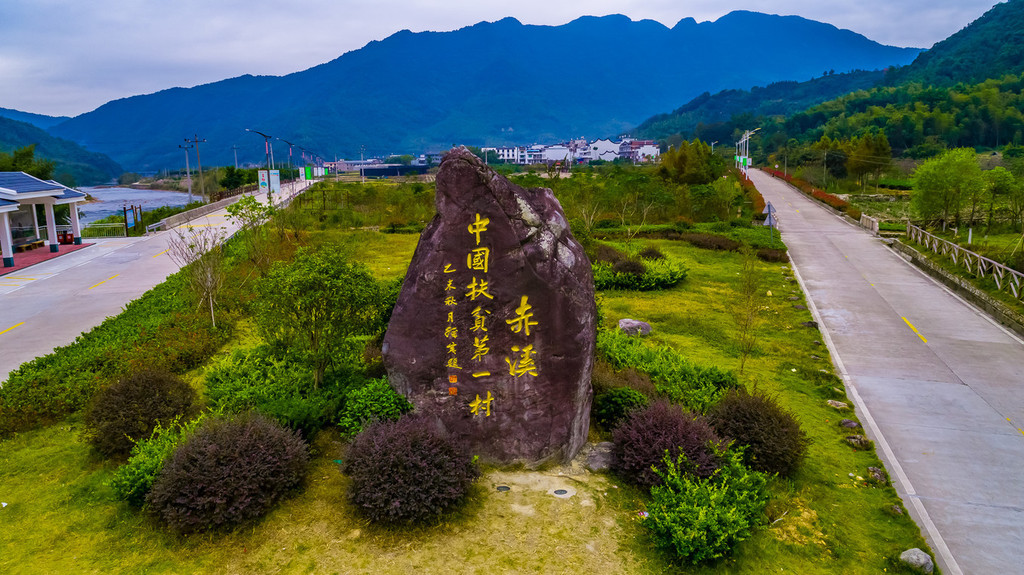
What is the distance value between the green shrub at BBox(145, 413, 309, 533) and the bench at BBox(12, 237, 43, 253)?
23108 mm

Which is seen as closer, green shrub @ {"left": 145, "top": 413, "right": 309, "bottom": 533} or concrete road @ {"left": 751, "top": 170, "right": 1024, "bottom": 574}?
green shrub @ {"left": 145, "top": 413, "right": 309, "bottom": 533}

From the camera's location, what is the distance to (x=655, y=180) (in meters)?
38.4

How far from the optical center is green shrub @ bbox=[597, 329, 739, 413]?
29.2 ft

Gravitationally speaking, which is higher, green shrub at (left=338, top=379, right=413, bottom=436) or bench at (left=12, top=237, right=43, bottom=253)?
bench at (left=12, top=237, right=43, bottom=253)

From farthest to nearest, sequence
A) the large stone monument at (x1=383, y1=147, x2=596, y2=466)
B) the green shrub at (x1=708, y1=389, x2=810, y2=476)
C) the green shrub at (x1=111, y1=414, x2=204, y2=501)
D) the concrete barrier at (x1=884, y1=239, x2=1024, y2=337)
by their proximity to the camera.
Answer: the concrete barrier at (x1=884, y1=239, x2=1024, y2=337) < the green shrub at (x1=708, y1=389, x2=810, y2=476) < the large stone monument at (x1=383, y1=147, x2=596, y2=466) < the green shrub at (x1=111, y1=414, x2=204, y2=501)

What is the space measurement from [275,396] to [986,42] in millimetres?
119054

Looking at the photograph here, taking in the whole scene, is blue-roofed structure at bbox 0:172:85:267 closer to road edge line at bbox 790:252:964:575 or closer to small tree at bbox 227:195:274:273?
small tree at bbox 227:195:274:273

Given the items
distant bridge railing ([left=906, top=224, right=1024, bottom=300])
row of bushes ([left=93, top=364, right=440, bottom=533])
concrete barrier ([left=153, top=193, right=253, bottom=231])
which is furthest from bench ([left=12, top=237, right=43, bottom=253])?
distant bridge railing ([left=906, top=224, right=1024, bottom=300])

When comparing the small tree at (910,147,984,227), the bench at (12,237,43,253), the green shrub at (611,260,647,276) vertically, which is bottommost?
the green shrub at (611,260,647,276)

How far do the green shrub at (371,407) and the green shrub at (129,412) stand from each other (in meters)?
2.13

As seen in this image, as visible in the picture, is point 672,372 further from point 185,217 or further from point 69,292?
point 185,217

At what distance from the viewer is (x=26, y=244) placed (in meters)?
24.7

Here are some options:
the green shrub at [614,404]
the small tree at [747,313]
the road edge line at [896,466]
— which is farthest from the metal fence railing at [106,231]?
the road edge line at [896,466]

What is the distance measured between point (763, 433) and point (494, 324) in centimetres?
335
